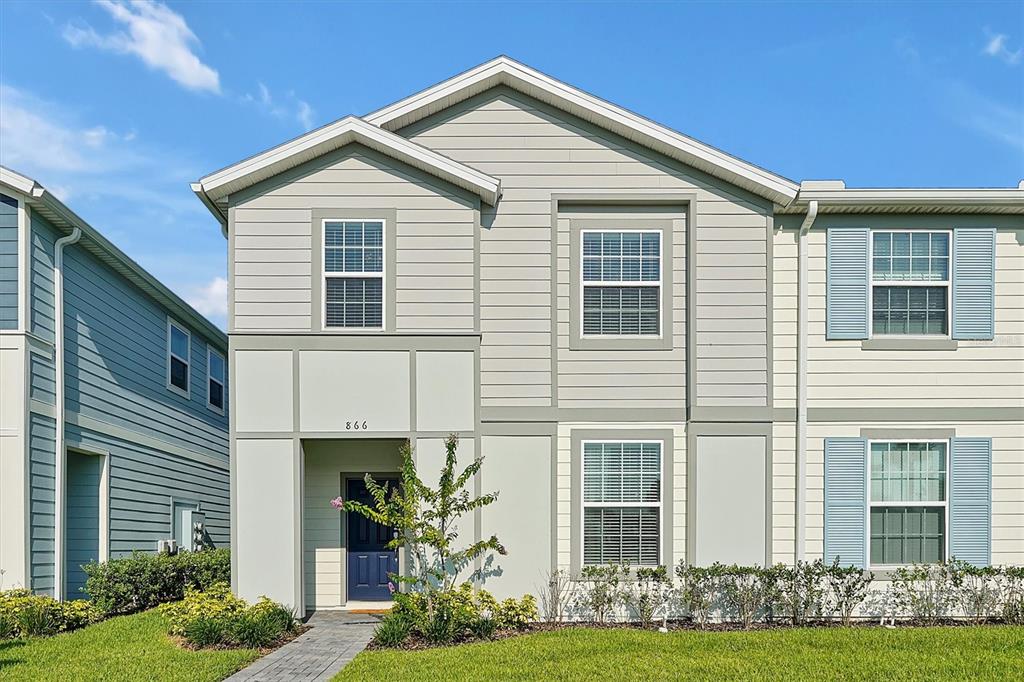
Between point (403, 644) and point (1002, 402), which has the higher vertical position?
point (1002, 402)

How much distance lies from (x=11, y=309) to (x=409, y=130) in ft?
19.7

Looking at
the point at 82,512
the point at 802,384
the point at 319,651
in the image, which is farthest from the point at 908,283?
the point at 82,512

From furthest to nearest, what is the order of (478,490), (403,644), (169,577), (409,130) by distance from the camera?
(169,577) → (409,130) → (478,490) → (403,644)

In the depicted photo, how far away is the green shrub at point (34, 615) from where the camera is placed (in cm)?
1030

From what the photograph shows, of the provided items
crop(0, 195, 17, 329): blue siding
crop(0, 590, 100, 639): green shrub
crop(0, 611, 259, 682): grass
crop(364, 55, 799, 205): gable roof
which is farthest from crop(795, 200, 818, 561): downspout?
crop(0, 195, 17, 329): blue siding

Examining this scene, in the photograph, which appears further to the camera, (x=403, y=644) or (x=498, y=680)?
(x=403, y=644)

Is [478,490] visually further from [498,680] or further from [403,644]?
[498,680]

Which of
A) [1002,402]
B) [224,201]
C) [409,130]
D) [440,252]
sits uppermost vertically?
[409,130]

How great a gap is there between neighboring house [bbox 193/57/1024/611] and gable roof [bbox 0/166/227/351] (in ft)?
7.90

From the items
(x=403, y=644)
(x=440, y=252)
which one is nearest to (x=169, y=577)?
(x=403, y=644)

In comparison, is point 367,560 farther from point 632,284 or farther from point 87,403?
point 632,284

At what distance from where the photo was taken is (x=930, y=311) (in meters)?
11.4

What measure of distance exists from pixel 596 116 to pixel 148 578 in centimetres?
971

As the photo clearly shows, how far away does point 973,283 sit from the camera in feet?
37.3
